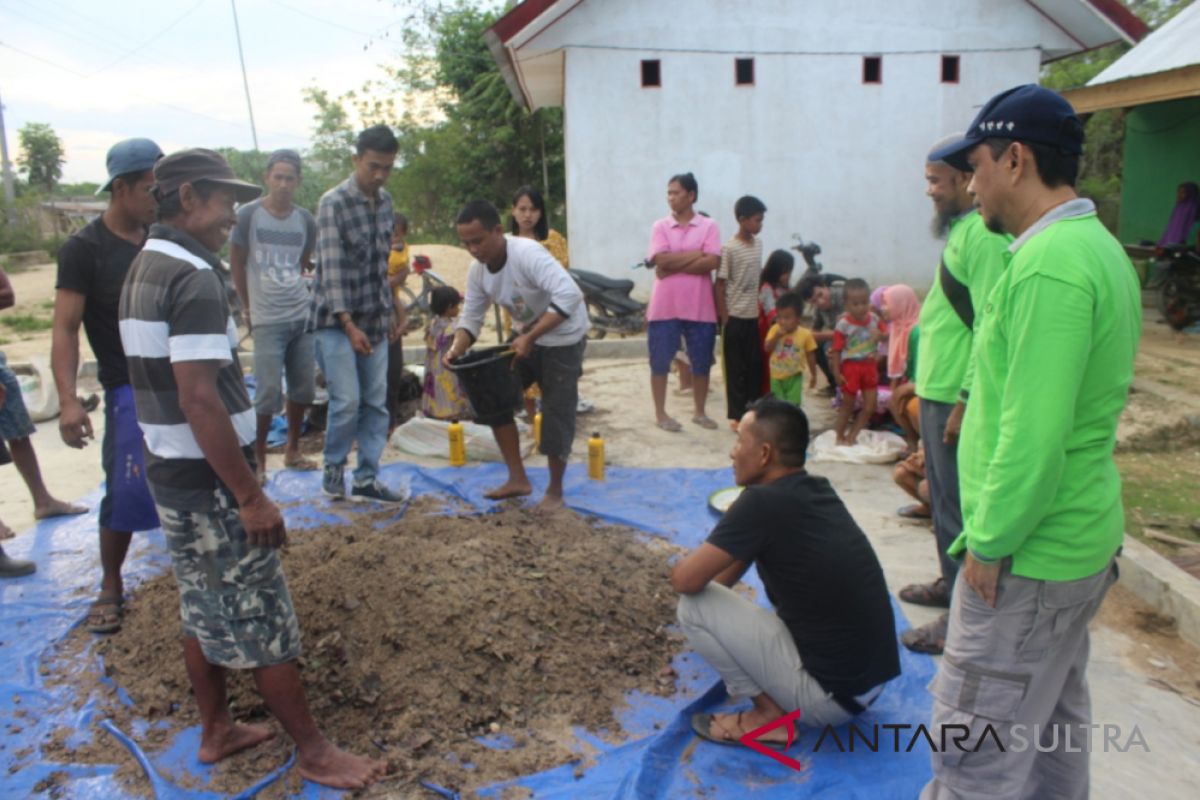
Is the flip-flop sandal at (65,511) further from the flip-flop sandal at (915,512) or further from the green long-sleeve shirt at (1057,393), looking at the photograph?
the green long-sleeve shirt at (1057,393)

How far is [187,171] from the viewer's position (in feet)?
7.75

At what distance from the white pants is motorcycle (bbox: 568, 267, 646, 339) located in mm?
8147

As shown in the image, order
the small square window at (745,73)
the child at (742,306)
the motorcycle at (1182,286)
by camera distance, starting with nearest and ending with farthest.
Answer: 1. the child at (742,306)
2. the motorcycle at (1182,286)
3. the small square window at (745,73)

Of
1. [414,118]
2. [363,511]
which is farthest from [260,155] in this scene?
[363,511]

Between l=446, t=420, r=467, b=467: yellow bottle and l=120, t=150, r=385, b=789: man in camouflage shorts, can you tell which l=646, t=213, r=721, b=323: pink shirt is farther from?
l=120, t=150, r=385, b=789: man in camouflage shorts

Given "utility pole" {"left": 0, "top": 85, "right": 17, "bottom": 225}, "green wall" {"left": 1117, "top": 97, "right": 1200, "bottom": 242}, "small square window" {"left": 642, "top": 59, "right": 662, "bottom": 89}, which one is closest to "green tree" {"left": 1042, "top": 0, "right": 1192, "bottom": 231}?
"green wall" {"left": 1117, "top": 97, "right": 1200, "bottom": 242}

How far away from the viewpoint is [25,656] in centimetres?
341

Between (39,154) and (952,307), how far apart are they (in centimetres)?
4380

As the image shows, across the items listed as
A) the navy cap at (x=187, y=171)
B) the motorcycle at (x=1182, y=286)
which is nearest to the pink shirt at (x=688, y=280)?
the navy cap at (x=187, y=171)

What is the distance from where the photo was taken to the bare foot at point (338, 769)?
2553 millimetres

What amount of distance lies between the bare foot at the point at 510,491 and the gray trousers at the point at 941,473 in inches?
98.5

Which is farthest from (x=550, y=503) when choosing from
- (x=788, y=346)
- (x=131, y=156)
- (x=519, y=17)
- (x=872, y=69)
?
(x=872, y=69)

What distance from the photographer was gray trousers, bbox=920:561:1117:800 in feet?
6.02

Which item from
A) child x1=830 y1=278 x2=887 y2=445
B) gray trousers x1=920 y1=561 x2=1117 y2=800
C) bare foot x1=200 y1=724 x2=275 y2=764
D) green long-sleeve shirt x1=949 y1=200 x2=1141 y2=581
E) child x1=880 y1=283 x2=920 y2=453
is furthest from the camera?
child x1=830 y1=278 x2=887 y2=445
